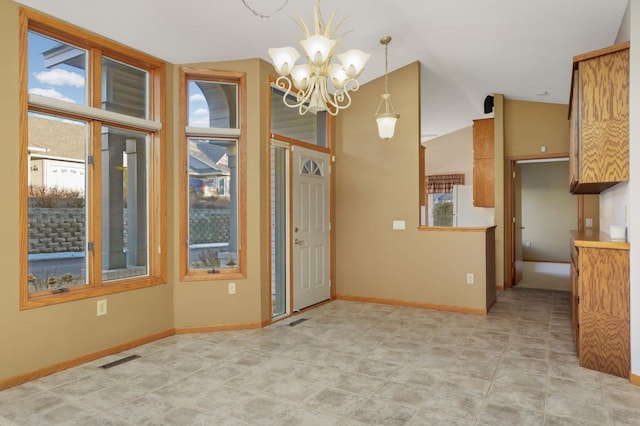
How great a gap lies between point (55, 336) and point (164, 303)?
103cm

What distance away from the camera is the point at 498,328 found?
4352 mm

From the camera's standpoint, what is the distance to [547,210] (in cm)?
961

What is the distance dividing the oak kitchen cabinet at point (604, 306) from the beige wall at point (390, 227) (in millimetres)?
1821

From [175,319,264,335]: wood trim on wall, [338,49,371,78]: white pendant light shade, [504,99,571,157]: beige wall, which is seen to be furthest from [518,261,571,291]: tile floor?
[338,49,371,78]: white pendant light shade

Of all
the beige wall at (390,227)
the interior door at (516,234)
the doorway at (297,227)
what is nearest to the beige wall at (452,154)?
the interior door at (516,234)

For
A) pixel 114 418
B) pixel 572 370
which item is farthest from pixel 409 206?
pixel 114 418

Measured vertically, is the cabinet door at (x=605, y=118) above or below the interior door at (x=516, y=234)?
above

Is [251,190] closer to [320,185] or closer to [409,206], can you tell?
[320,185]

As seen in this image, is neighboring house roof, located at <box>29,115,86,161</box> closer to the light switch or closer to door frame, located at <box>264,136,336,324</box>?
door frame, located at <box>264,136,336,324</box>

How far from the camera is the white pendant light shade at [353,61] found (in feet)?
9.38

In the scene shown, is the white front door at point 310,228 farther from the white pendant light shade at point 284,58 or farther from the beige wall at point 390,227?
the white pendant light shade at point 284,58

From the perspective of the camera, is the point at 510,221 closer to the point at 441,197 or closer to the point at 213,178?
the point at 441,197

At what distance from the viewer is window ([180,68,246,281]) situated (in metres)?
4.26

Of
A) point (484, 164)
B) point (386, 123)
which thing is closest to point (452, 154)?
point (484, 164)
